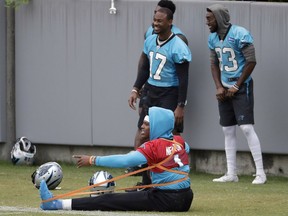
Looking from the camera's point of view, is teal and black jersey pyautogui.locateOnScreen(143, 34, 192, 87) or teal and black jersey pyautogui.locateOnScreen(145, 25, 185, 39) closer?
teal and black jersey pyautogui.locateOnScreen(143, 34, 192, 87)

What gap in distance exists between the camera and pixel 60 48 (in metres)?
17.3

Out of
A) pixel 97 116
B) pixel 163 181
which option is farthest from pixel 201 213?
pixel 97 116

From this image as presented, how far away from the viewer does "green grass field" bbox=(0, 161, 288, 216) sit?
1183cm

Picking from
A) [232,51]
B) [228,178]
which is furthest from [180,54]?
[228,178]

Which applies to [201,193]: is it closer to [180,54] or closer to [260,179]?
[260,179]

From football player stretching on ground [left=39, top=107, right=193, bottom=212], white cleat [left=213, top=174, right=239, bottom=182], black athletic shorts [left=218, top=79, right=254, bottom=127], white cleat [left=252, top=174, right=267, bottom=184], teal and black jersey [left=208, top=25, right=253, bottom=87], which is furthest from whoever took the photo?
white cleat [left=213, top=174, right=239, bottom=182]

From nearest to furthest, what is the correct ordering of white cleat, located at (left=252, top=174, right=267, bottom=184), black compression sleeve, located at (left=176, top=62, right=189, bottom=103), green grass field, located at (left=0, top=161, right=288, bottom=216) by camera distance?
1. green grass field, located at (left=0, top=161, right=288, bottom=216)
2. black compression sleeve, located at (left=176, top=62, right=189, bottom=103)
3. white cleat, located at (left=252, top=174, right=267, bottom=184)

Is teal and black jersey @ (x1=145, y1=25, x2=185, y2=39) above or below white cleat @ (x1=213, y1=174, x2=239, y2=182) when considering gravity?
above

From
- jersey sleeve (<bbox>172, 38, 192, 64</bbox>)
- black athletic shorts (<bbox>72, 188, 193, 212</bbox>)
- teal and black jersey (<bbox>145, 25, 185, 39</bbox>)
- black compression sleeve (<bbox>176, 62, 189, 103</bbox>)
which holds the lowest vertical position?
black athletic shorts (<bbox>72, 188, 193, 212</bbox>)

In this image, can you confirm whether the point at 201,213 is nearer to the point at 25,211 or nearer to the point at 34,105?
the point at 25,211

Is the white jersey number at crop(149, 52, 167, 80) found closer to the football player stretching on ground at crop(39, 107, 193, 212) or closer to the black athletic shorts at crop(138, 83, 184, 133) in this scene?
the black athletic shorts at crop(138, 83, 184, 133)

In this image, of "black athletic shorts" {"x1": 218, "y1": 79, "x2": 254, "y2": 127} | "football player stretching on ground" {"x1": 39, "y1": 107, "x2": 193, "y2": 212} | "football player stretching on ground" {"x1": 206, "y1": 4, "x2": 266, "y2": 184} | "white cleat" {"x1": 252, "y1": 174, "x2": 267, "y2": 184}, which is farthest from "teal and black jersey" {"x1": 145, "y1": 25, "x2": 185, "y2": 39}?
"football player stretching on ground" {"x1": 39, "y1": 107, "x2": 193, "y2": 212}

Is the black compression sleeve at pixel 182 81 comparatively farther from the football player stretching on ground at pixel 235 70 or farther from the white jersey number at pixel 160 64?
the football player stretching on ground at pixel 235 70

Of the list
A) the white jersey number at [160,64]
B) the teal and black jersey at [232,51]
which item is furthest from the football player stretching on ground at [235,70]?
the white jersey number at [160,64]
